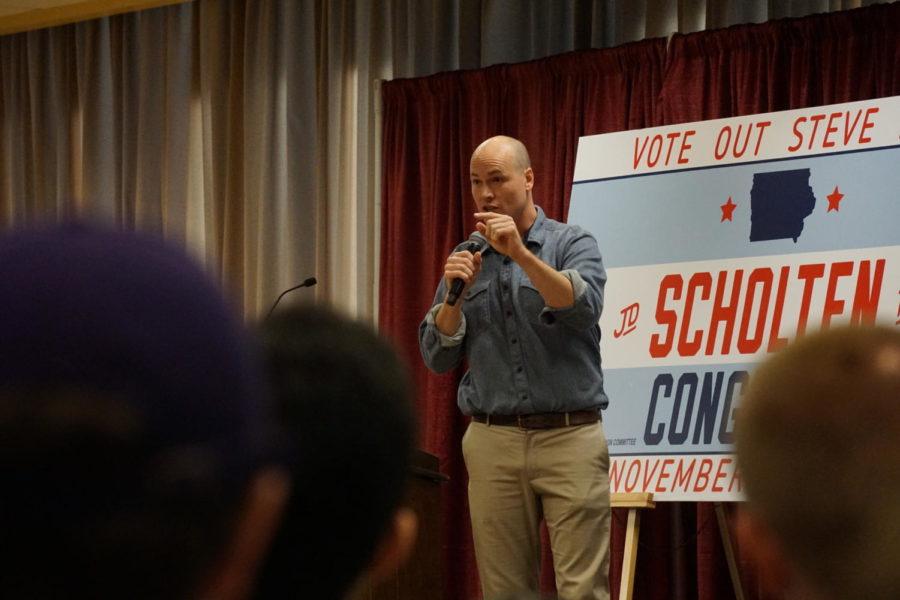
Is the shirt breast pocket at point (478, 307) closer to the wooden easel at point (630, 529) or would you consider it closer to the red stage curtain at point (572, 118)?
the wooden easel at point (630, 529)

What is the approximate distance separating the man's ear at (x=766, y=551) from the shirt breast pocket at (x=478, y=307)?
2.92 meters

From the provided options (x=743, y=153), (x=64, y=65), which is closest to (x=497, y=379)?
(x=743, y=153)

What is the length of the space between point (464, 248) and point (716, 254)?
4.38ft

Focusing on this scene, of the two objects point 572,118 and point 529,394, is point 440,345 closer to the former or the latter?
point 529,394

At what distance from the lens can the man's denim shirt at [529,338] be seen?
3447mm

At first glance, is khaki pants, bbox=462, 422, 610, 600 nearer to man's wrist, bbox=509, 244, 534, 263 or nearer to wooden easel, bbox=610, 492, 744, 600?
man's wrist, bbox=509, 244, 534, 263

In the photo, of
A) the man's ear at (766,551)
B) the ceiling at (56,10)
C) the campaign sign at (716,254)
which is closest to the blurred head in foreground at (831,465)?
the man's ear at (766,551)

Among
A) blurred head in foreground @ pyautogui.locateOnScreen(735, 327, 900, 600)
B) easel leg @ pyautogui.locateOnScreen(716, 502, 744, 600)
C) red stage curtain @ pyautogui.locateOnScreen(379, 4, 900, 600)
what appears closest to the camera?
blurred head in foreground @ pyautogui.locateOnScreen(735, 327, 900, 600)

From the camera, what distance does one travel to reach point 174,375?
411mm

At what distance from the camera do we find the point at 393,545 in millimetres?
643

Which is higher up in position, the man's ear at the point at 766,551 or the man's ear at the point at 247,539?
the man's ear at the point at 247,539

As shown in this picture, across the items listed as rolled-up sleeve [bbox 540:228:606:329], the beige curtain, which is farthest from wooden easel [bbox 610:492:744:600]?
the beige curtain

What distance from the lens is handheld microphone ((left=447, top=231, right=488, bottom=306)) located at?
3.41 metres

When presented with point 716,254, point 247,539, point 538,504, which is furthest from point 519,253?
point 247,539
